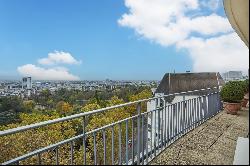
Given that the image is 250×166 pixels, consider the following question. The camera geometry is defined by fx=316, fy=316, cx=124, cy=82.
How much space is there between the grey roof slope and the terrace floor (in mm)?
38171

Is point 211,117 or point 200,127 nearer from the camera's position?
point 200,127

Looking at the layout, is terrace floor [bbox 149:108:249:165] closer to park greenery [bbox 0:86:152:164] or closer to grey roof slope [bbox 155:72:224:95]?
park greenery [bbox 0:86:152:164]

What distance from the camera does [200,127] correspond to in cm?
784

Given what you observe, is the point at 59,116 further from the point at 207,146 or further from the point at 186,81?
the point at 207,146

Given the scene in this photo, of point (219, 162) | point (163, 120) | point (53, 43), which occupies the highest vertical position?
point (53, 43)

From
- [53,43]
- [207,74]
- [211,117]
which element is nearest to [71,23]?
[53,43]

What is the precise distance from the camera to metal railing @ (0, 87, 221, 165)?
3.47m

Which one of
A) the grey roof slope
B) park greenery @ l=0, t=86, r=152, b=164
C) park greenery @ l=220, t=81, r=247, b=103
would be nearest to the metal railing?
park greenery @ l=0, t=86, r=152, b=164

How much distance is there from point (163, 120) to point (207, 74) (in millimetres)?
43419

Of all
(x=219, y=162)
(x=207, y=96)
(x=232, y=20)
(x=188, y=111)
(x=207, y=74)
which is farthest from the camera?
(x=207, y=74)

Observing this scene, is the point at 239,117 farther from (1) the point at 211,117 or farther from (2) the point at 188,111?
(2) the point at 188,111

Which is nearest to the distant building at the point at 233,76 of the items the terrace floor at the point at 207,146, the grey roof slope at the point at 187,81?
the terrace floor at the point at 207,146

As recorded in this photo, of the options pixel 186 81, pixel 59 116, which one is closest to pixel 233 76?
pixel 186 81

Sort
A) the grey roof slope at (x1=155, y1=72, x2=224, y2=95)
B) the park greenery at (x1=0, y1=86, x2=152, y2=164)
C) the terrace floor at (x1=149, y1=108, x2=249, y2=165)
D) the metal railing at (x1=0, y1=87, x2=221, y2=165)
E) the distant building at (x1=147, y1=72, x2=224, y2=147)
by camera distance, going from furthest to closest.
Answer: the grey roof slope at (x1=155, y1=72, x2=224, y2=95), the distant building at (x1=147, y1=72, x2=224, y2=147), the park greenery at (x1=0, y1=86, x2=152, y2=164), the terrace floor at (x1=149, y1=108, x2=249, y2=165), the metal railing at (x1=0, y1=87, x2=221, y2=165)
